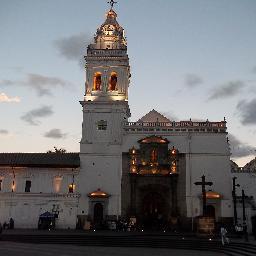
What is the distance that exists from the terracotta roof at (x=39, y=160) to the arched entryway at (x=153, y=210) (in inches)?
348

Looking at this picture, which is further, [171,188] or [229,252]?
[171,188]

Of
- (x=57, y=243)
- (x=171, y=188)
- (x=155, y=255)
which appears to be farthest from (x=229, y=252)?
(x=171, y=188)

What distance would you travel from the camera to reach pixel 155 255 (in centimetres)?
2458

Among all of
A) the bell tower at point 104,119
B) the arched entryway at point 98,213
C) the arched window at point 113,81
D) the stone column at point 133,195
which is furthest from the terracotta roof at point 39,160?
the arched window at point 113,81

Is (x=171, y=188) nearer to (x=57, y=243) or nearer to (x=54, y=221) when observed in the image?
(x=54, y=221)

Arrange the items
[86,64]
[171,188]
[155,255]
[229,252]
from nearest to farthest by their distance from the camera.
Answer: [155,255]
[229,252]
[171,188]
[86,64]

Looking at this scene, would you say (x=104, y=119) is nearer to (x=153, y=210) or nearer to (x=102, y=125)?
(x=102, y=125)

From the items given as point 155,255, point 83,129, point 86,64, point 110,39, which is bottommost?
point 155,255

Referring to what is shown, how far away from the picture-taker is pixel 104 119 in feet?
157

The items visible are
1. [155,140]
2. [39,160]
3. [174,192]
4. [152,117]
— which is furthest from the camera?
[152,117]

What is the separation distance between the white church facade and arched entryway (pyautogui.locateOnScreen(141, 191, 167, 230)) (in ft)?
0.36

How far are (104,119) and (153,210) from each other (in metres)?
11.8

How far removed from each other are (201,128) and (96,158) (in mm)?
12497

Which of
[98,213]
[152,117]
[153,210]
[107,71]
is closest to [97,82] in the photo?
[107,71]
